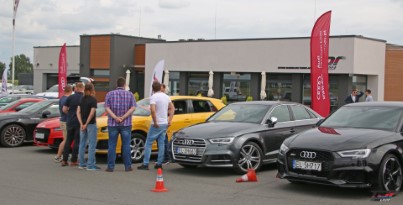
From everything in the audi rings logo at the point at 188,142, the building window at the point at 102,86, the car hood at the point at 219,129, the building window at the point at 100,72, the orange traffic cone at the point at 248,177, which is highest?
the building window at the point at 100,72

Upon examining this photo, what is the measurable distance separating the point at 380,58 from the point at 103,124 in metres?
24.4

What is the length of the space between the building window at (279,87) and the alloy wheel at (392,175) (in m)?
24.7

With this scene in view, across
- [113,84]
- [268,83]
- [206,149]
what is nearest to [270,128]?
[206,149]

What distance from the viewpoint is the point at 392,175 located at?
319 inches

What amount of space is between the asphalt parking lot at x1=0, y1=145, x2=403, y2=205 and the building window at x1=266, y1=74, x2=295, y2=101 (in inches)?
870

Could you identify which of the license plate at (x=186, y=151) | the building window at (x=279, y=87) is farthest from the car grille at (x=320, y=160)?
the building window at (x=279, y=87)

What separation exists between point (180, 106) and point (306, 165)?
5.53 metres

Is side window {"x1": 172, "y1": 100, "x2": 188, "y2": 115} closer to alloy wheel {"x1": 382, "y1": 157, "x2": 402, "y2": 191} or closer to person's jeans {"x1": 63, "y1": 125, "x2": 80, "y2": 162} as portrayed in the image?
person's jeans {"x1": 63, "y1": 125, "x2": 80, "y2": 162}

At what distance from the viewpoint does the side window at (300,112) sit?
11.7 meters

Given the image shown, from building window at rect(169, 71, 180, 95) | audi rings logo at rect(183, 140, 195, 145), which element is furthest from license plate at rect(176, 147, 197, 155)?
building window at rect(169, 71, 180, 95)

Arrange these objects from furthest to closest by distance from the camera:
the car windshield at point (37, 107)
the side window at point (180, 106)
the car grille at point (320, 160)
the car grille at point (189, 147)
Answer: the car windshield at point (37, 107), the side window at point (180, 106), the car grille at point (189, 147), the car grille at point (320, 160)

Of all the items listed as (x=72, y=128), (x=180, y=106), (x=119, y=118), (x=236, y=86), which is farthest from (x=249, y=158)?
(x=236, y=86)

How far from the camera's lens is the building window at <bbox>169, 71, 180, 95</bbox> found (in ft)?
128

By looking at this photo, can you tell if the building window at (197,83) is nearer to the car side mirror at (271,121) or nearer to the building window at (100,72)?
the building window at (100,72)
